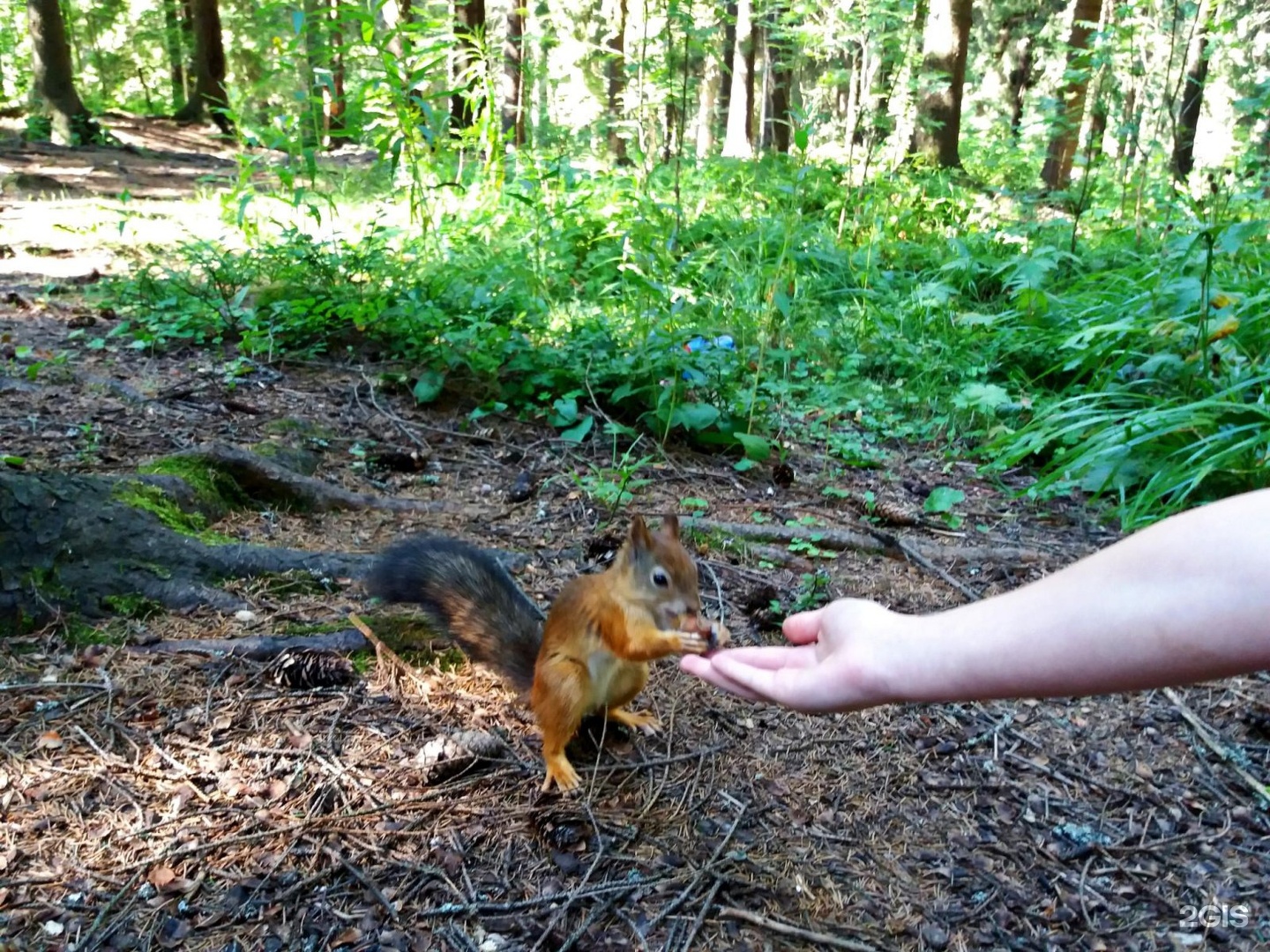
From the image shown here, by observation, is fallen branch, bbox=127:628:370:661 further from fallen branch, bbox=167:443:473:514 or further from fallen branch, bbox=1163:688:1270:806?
fallen branch, bbox=1163:688:1270:806

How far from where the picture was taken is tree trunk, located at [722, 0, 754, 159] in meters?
11.1

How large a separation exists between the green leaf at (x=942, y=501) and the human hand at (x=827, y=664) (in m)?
2.10

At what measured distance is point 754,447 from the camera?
11.8ft

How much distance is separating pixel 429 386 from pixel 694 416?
3.92ft

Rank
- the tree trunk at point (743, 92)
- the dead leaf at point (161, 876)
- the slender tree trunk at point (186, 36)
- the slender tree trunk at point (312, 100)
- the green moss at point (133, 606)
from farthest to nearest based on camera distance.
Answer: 1. the slender tree trunk at point (186, 36)
2. the tree trunk at point (743, 92)
3. the slender tree trunk at point (312, 100)
4. the green moss at point (133, 606)
5. the dead leaf at point (161, 876)

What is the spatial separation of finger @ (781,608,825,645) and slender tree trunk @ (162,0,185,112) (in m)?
A: 18.6

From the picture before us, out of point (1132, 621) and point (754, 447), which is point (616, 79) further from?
point (1132, 621)

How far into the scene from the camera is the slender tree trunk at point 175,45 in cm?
1698

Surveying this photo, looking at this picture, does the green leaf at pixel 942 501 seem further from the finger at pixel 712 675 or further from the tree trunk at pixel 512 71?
the tree trunk at pixel 512 71

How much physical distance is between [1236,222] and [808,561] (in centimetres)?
239

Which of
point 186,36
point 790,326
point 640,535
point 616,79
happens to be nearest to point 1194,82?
point 790,326

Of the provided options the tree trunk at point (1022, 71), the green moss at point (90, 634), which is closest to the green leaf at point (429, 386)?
the green moss at point (90, 634)

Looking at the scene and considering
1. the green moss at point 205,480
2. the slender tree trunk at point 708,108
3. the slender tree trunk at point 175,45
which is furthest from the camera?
the slender tree trunk at point 175,45

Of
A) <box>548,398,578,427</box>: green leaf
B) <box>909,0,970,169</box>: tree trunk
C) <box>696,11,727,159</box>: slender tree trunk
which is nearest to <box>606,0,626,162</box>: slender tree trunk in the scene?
<box>696,11,727,159</box>: slender tree trunk
